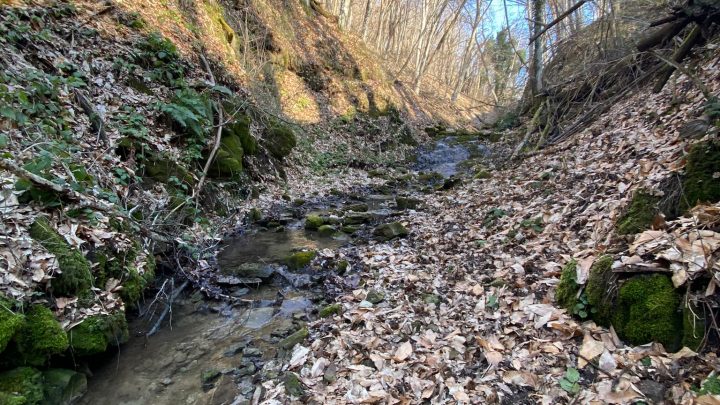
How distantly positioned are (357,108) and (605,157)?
14482 millimetres

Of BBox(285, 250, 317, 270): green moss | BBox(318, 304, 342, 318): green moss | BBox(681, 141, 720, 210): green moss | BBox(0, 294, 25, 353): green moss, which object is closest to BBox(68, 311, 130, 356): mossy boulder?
BBox(0, 294, 25, 353): green moss

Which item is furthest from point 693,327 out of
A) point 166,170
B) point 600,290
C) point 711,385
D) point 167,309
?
point 166,170

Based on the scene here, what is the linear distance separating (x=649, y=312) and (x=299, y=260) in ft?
15.9

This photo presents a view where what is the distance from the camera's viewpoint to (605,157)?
5941 millimetres

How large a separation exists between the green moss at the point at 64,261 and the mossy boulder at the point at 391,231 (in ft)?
16.3

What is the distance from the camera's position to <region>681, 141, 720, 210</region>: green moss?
3.32 metres

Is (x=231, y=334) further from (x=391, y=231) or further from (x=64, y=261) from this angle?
(x=391, y=231)

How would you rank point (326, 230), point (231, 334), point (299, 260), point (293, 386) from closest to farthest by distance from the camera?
point (293, 386) → point (231, 334) → point (299, 260) → point (326, 230)

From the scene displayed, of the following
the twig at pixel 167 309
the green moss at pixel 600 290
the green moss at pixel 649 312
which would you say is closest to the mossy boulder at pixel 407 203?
the twig at pixel 167 309

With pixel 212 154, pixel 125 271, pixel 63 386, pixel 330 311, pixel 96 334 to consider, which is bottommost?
pixel 330 311

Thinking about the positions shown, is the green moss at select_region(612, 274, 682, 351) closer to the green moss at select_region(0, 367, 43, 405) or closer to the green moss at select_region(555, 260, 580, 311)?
the green moss at select_region(555, 260, 580, 311)

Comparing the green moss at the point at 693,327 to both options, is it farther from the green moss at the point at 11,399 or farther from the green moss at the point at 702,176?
the green moss at the point at 11,399

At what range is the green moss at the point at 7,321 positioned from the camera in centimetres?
291

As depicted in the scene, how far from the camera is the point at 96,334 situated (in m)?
3.63
